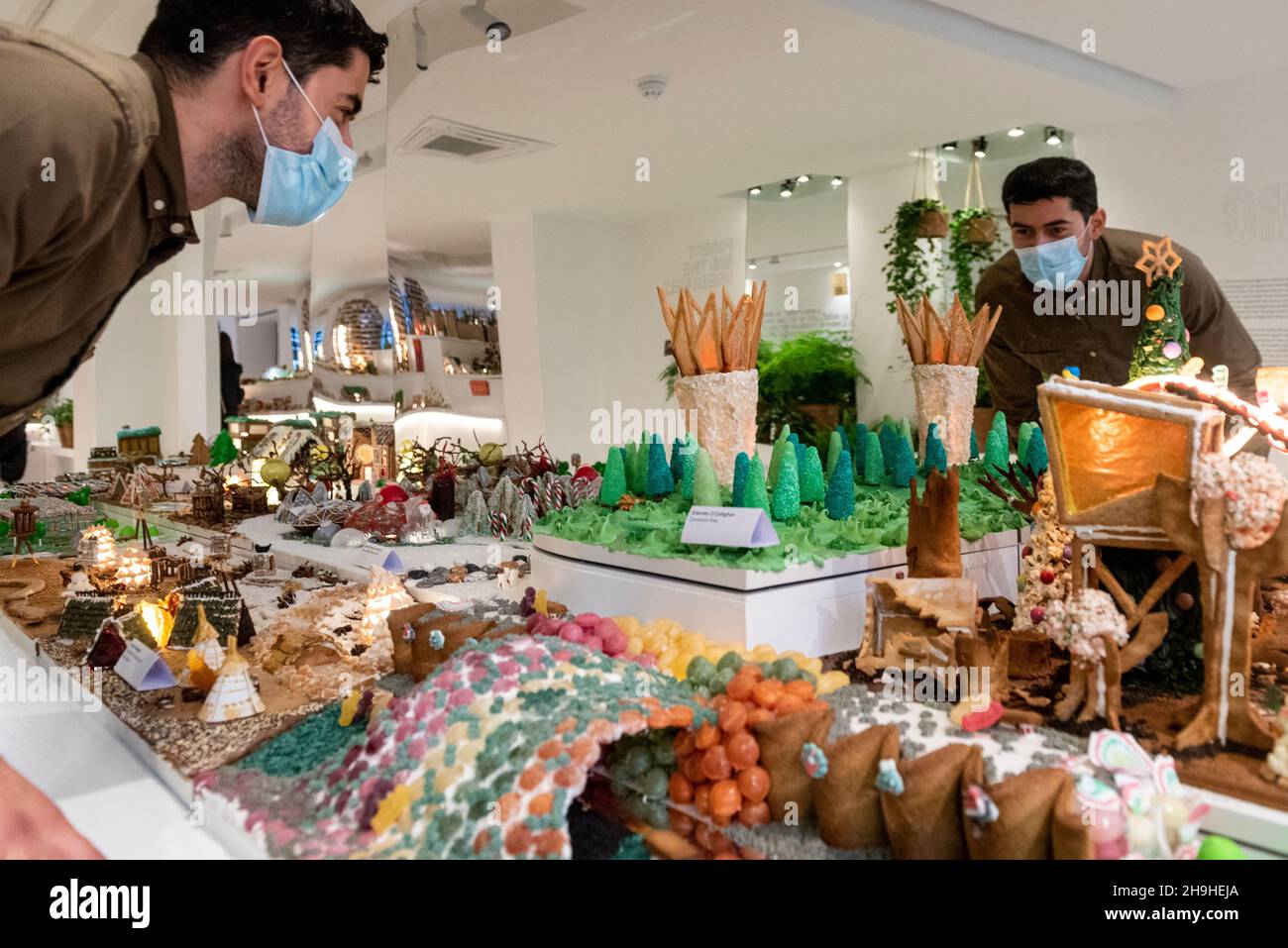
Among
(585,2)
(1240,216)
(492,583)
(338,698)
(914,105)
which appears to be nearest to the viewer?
(338,698)

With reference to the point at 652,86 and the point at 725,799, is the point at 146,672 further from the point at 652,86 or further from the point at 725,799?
the point at 652,86

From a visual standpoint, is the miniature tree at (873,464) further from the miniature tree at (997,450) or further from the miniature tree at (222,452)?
the miniature tree at (222,452)

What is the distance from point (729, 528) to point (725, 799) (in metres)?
0.82

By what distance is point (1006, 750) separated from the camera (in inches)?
60.2

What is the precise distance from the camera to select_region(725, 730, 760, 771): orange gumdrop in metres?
1.45

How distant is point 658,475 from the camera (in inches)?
118

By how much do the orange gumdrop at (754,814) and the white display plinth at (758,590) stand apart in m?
0.61

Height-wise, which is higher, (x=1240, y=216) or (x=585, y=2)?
(x=585, y=2)

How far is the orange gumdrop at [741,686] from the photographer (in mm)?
1577

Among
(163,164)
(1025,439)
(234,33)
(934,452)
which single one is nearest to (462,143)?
(934,452)

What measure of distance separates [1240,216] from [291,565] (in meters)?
5.19

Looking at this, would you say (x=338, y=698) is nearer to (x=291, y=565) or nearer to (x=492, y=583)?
(x=492, y=583)

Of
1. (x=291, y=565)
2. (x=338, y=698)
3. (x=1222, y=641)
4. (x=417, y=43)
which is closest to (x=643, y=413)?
(x=417, y=43)

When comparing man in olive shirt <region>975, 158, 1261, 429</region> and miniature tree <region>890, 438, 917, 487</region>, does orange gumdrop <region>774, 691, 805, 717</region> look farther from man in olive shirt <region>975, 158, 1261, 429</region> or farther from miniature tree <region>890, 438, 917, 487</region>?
man in olive shirt <region>975, 158, 1261, 429</region>
